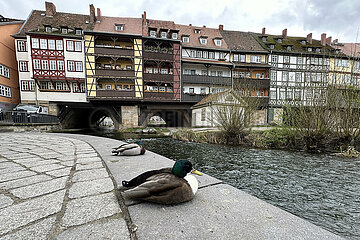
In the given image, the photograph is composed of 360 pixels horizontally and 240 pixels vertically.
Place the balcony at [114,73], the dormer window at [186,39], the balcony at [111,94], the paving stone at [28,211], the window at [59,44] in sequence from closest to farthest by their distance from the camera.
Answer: the paving stone at [28,211] < the balcony at [111,94] < the balcony at [114,73] < the window at [59,44] < the dormer window at [186,39]

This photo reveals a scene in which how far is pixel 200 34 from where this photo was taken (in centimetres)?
2684

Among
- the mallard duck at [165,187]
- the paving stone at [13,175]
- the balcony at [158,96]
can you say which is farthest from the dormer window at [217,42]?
the paving stone at [13,175]

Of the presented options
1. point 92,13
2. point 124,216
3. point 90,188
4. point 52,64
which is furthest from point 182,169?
point 92,13

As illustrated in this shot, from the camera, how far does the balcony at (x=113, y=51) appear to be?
1961cm

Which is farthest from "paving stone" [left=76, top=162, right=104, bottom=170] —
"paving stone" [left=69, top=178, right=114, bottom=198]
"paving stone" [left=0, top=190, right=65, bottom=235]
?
"paving stone" [left=0, top=190, right=65, bottom=235]

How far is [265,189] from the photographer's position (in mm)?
3430

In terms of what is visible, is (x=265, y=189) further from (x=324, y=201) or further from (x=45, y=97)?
(x=45, y=97)

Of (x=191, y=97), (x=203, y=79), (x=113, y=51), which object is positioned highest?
(x=113, y=51)

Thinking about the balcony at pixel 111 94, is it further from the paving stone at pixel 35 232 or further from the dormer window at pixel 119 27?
the paving stone at pixel 35 232

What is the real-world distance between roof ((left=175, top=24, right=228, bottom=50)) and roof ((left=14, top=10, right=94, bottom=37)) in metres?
13.3

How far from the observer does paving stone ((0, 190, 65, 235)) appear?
1128mm

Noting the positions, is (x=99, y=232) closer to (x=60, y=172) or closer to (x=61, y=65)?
(x=60, y=172)

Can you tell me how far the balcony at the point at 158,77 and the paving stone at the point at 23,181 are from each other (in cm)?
2005

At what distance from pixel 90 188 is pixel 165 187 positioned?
0.88 m
